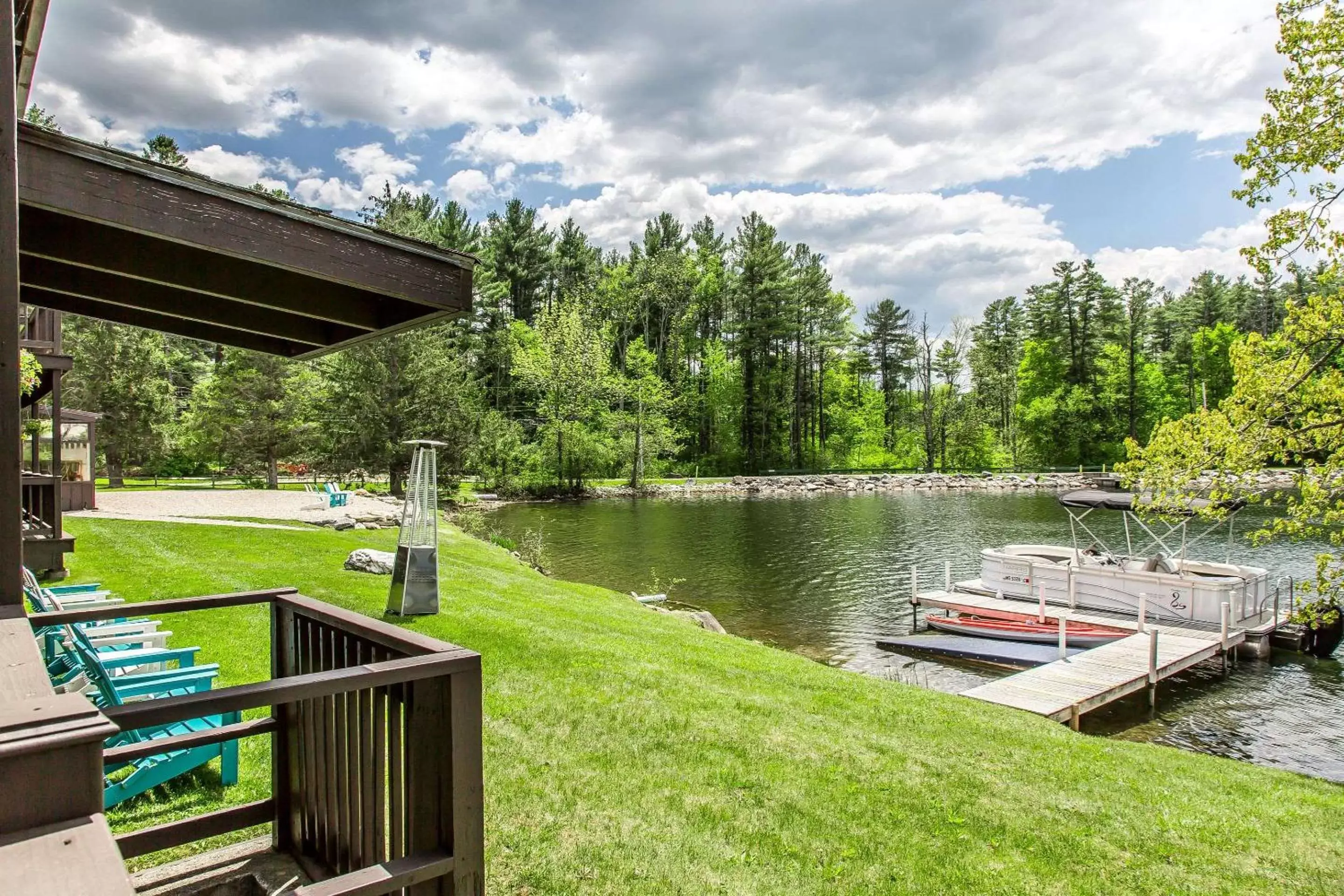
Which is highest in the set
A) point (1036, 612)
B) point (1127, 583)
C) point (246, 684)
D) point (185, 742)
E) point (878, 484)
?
point (246, 684)

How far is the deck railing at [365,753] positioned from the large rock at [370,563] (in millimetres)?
9653

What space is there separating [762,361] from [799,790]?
58.2m

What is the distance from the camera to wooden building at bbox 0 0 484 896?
5.12 ft

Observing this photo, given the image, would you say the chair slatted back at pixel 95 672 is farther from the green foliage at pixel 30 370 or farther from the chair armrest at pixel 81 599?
the green foliage at pixel 30 370

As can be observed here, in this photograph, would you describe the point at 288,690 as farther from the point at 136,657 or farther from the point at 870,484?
the point at 870,484

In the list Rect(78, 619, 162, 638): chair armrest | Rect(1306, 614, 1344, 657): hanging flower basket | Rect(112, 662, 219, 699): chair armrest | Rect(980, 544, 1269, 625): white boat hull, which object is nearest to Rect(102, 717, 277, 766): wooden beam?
Rect(112, 662, 219, 699): chair armrest

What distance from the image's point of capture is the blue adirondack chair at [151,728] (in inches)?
155

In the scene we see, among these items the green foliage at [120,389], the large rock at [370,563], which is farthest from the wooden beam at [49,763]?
the green foliage at [120,389]

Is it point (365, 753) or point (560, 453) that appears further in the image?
point (560, 453)

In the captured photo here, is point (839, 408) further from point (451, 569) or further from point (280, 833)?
point (280, 833)

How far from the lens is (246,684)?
285 cm

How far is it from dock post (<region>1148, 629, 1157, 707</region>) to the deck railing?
11.9m

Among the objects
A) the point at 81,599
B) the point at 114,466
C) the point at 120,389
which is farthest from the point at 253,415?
the point at 81,599

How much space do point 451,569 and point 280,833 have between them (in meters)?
10.8
